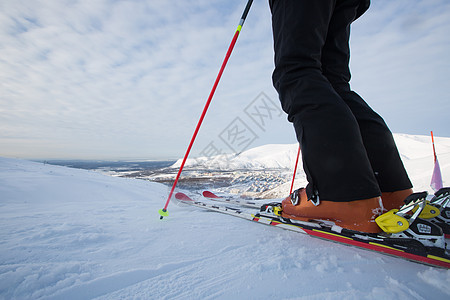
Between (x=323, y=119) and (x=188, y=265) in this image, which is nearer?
(x=188, y=265)

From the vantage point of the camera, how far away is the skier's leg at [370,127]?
37.6 inches

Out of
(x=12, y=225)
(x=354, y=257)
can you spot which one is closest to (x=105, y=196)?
(x=12, y=225)

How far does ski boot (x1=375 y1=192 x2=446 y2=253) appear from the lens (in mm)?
632

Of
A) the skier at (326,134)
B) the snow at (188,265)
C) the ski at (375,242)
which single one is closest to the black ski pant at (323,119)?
the skier at (326,134)

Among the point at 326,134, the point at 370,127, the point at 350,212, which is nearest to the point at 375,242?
the point at 350,212

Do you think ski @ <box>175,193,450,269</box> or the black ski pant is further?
the black ski pant

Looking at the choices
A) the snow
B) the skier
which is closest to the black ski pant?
the skier

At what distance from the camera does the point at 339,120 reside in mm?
791

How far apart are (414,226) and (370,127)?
1.69 feet

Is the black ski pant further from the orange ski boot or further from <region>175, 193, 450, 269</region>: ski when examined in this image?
<region>175, 193, 450, 269</region>: ski

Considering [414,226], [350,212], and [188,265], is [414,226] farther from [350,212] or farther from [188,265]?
[188,265]

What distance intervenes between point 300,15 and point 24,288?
1.33 meters

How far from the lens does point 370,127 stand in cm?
101

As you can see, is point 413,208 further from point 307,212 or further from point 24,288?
point 24,288
